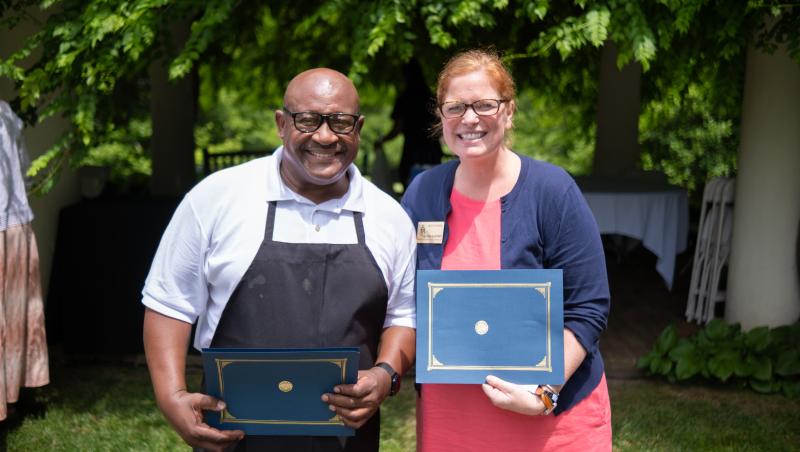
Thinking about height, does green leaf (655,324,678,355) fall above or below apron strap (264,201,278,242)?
below

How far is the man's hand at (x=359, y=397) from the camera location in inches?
82.8

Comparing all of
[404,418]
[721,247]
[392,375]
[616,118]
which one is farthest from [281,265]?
[616,118]

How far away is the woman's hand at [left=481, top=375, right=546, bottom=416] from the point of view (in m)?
2.21

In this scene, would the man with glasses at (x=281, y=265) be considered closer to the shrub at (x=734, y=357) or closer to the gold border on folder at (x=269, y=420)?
the gold border on folder at (x=269, y=420)

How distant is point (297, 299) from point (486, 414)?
0.65m

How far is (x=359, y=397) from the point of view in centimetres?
212

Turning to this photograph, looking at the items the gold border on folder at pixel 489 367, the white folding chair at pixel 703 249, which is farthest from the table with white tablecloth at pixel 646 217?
the gold border on folder at pixel 489 367

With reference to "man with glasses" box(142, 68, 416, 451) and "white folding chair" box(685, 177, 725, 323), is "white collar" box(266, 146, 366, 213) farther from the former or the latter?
"white folding chair" box(685, 177, 725, 323)

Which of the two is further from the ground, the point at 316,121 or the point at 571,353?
the point at 316,121

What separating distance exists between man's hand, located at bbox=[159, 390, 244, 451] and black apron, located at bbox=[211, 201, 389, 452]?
120mm

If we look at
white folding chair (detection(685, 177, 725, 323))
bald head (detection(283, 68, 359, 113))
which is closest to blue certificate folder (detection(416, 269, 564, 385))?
bald head (detection(283, 68, 359, 113))

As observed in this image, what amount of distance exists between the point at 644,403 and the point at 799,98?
2.35m

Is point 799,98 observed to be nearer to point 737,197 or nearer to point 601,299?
point 737,197

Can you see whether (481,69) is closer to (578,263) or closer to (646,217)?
(578,263)
